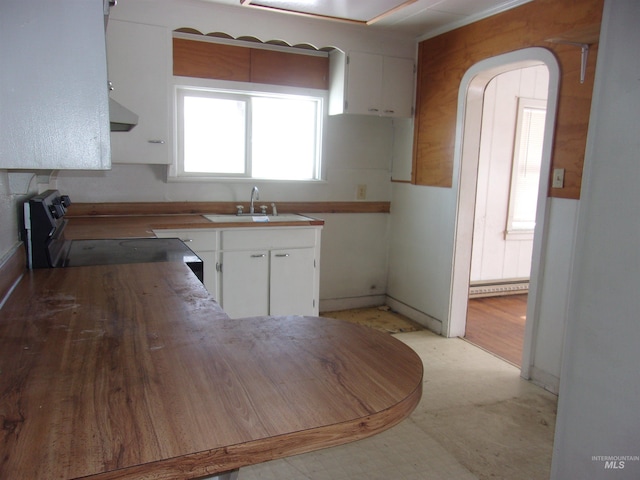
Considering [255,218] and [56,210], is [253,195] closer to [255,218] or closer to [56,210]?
[255,218]

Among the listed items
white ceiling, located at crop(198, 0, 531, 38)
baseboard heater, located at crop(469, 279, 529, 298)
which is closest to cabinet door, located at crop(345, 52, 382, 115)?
white ceiling, located at crop(198, 0, 531, 38)

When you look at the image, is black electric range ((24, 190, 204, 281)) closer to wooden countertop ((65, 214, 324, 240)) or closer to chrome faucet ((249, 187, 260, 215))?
wooden countertop ((65, 214, 324, 240))

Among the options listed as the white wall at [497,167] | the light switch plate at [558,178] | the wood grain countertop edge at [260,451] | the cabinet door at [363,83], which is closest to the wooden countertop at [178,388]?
the wood grain countertop edge at [260,451]

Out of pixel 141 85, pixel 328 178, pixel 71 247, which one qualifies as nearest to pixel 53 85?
pixel 71 247

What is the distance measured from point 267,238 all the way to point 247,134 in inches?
37.9

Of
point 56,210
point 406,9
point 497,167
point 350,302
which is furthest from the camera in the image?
point 497,167

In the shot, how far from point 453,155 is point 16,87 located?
298 cm

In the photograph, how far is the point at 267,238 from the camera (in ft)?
11.2

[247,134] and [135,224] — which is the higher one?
[247,134]

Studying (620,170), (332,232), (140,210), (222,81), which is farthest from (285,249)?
(620,170)

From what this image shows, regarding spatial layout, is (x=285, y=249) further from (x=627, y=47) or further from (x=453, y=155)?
(x=627, y=47)

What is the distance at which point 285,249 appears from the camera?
11.4 feet

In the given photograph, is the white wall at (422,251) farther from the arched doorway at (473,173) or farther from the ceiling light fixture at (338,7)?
the ceiling light fixture at (338,7)

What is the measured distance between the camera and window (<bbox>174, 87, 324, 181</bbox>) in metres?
3.67
